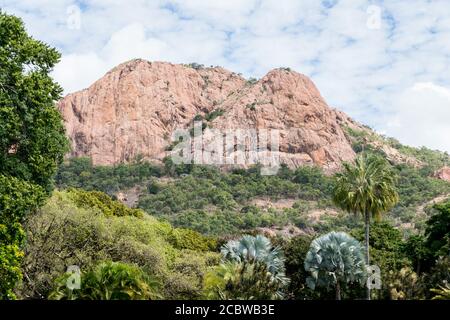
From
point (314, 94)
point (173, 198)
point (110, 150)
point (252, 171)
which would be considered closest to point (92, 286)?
point (173, 198)

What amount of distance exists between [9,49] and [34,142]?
157 inches

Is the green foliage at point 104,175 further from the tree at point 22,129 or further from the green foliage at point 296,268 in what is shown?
the tree at point 22,129

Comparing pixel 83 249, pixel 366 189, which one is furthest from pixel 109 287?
pixel 366 189

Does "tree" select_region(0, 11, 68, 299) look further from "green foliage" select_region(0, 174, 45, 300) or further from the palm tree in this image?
the palm tree

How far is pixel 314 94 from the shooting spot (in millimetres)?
185000

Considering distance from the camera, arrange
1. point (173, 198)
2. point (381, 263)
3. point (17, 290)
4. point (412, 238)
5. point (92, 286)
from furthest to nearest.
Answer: point (173, 198)
point (412, 238)
point (381, 263)
point (17, 290)
point (92, 286)

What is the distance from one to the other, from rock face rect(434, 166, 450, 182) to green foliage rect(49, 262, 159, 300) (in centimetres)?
13885

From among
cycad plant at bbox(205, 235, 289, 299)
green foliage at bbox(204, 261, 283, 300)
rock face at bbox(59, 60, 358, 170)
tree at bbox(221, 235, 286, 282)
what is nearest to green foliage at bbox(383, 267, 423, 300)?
tree at bbox(221, 235, 286, 282)

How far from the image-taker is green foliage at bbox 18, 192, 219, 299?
33.3 m

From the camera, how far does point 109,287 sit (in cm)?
2377

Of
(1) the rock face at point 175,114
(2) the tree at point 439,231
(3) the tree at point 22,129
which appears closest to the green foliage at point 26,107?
(3) the tree at point 22,129

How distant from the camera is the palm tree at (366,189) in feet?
128

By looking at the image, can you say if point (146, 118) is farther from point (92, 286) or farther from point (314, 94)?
point (92, 286)

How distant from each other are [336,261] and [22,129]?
17.9 meters
